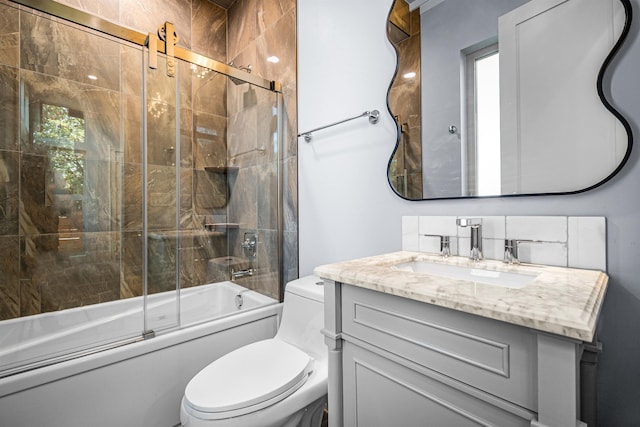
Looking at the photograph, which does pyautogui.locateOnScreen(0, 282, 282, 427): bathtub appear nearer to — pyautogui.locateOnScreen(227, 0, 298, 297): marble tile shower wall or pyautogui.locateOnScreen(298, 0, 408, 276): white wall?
pyautogui.locateOnScreen(227, 0, 298, 297): marble tile shower wall

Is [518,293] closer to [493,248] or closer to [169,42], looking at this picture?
[493,248]

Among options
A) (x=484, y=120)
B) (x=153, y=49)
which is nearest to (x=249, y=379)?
(x=484, y=120)

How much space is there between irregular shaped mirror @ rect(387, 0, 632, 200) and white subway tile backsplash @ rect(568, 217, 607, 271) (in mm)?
99

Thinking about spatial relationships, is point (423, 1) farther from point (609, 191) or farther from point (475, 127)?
point (609, 191)

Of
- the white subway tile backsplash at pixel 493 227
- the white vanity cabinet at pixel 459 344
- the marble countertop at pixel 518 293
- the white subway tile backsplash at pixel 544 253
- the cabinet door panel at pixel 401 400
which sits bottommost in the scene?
the cabinet door panel at pixel 401 400

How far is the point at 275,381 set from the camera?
1.10 meters

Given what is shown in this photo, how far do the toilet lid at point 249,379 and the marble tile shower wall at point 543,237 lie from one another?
74cm

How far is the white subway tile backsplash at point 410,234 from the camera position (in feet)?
4.04

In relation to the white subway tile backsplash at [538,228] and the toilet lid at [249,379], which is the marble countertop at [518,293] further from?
the toilet lid at [249,379]

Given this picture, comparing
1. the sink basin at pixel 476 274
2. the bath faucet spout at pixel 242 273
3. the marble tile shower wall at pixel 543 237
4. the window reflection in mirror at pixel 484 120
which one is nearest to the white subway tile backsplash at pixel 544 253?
the marble tile shower wall at pixel 543 237

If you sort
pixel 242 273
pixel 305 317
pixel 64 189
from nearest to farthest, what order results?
pixel 305 317
pixel 64 189
pixel 242 273

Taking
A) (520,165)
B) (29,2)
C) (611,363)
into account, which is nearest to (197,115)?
(29,2)

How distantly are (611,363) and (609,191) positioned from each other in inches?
18.4

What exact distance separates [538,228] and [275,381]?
3.36 feet
